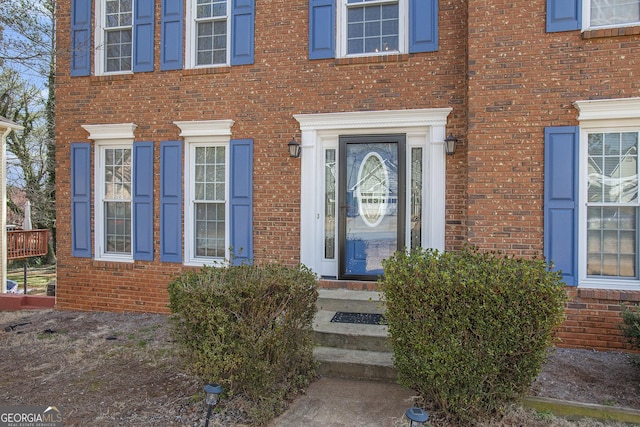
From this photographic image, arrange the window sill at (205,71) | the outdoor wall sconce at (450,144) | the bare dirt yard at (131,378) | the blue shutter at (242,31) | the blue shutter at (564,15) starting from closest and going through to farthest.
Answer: the bare dirt yard at (131,378), the blue shutter at (564,15), the outdoor wall sconce at (450,144), the blue shutter at (242,31), the window sill at (205,71)

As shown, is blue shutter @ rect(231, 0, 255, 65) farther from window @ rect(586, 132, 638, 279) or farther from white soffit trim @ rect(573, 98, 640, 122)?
window @ rect(586, 132, 638, 279)

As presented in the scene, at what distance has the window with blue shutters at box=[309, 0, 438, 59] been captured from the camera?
6.03 m

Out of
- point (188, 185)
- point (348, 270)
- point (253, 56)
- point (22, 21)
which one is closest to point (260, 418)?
point (348, 270)

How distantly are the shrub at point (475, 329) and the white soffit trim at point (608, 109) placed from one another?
2666 millimetres

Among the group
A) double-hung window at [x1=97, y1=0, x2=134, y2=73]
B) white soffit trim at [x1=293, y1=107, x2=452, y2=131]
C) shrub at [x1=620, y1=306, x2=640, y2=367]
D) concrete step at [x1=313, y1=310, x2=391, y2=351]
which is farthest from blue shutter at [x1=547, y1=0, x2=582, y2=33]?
double-hung window at [x1=97, y1=0, x2=134, y2=73]

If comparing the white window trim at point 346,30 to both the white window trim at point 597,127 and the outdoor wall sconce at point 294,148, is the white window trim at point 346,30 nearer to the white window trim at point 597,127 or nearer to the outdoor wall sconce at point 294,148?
the outdoor wall sconce at point 294,148

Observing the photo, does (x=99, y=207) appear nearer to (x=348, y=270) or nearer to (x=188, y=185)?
(x=188, y=185)

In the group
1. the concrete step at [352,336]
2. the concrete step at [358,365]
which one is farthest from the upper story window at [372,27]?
the concrete step at [358,365]

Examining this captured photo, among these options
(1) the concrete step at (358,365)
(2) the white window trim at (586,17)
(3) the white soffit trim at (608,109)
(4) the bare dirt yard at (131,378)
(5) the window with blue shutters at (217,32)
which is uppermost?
(5) the window with blue shutters at (217,32)

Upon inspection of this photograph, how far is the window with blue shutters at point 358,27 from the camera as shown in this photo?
6.03 meters

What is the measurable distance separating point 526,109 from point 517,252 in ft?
5.64

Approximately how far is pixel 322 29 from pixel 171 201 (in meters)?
3.42

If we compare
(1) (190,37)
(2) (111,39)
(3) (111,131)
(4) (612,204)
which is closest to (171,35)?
(1) (190,37)

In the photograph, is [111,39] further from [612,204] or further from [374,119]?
[612,204]
